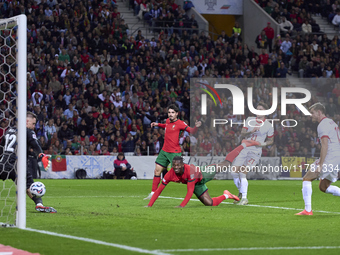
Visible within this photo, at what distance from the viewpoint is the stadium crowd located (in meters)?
24.7

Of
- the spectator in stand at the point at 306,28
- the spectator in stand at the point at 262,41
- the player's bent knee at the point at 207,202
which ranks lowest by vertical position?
the player's bent knee at the point at 207,202

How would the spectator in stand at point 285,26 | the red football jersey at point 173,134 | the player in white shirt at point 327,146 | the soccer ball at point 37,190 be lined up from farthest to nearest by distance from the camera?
the spectator in stand at point 285,26, the red football jersey at point 173,134, the soccer ball at point 37,190, the player in white shirt at point 327,146

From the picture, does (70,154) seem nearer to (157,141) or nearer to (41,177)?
(41,177)

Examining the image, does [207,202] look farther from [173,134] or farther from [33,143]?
[33,143]

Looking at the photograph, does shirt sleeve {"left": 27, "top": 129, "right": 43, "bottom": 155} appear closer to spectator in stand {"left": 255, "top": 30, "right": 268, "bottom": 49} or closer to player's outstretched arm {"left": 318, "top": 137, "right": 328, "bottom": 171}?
player's outstretched arm {"left": 318, "top": 137, "right": 328, "bottom": 171}

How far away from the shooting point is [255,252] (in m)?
6.39

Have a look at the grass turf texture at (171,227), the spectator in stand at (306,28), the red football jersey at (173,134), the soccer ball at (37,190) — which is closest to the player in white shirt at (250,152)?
the grass turf texture at (171,227)

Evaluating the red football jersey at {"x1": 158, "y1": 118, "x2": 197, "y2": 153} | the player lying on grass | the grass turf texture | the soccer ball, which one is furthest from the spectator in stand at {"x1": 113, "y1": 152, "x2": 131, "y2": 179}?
the soccer ball

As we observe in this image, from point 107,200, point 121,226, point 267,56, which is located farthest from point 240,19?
point 121,226

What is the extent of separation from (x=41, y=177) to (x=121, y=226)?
15691 mm

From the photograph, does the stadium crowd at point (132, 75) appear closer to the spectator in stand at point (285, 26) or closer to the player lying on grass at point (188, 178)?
the spectator in stand at point (285, 26)

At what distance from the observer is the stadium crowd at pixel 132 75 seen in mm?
24672

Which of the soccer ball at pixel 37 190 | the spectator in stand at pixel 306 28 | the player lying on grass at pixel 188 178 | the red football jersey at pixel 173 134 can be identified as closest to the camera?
the soccer ball at pixel 37 190

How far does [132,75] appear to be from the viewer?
27.3 meters
